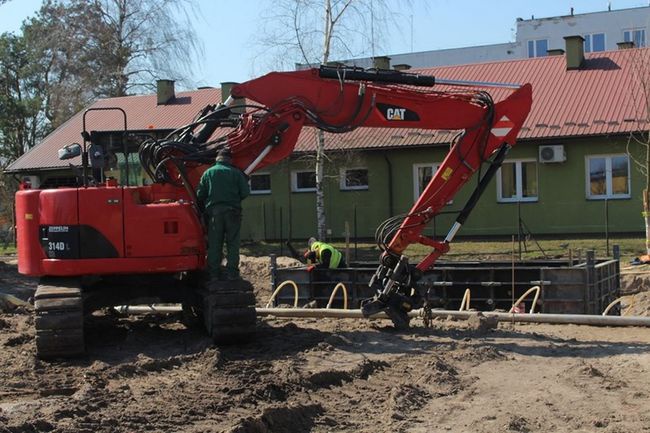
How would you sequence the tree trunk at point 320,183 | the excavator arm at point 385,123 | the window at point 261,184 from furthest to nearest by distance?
the window at point 261,184 → the tree trunk at point 320,183 → the excavator arm at point 385,123

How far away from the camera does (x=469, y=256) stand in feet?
70.9

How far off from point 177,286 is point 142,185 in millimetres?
1361

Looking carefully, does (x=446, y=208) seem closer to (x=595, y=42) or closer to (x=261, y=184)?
(x=261, y=184)

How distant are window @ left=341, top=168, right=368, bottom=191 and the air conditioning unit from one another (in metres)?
5.86

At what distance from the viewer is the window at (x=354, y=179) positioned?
27672mm

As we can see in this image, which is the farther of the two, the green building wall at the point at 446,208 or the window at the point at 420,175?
the window at the point at 420,175

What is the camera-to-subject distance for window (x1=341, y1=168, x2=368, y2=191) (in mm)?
27672

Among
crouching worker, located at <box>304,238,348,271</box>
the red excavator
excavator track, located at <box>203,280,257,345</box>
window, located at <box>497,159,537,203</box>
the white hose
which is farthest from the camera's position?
window, located at <box>497,159,537,203</box>

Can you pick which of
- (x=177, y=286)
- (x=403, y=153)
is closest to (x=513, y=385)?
(x=177, y=286)

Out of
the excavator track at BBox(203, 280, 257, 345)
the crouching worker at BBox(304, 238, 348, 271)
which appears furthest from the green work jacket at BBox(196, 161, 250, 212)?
the crouching worker at BBox(304, 238, 348, 271)

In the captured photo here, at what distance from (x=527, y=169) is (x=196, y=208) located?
17278 mm

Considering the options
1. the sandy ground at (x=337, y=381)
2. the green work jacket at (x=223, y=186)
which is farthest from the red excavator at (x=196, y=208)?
the sandy ground at (x=337, y=381)

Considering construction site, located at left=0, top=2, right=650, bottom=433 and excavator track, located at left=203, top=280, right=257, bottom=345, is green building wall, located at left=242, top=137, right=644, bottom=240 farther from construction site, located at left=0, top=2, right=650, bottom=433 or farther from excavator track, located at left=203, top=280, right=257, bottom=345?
→ excavator track, located at left=203, top=280, right=257, bottom=345

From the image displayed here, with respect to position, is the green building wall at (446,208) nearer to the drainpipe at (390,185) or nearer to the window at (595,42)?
the drainpipe at (390,185)
